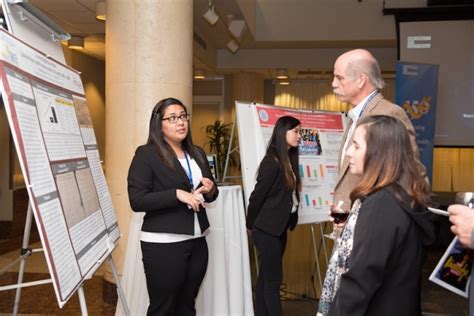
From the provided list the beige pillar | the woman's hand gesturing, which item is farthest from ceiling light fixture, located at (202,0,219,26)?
the woman's hand gesturing

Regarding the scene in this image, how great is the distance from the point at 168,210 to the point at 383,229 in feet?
4.25

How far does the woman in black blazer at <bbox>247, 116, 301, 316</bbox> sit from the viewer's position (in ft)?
10.2

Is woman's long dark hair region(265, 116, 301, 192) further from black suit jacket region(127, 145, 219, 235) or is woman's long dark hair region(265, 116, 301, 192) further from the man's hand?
the man's hand

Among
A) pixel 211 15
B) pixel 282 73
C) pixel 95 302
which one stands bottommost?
pixel 95 302

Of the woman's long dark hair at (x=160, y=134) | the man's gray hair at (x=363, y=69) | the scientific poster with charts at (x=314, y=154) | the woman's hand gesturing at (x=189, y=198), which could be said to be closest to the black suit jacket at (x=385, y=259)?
the man's gray hair at (x=363, y=69)

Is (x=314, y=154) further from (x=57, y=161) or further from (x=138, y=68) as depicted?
(x=57, y=161)

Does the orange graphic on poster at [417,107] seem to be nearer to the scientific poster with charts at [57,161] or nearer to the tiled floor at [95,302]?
the tiled floor at [95,302]

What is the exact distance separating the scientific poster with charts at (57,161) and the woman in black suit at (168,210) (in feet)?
0.77

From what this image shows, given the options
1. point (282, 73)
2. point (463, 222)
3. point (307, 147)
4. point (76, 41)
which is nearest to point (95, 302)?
point (307, 147)

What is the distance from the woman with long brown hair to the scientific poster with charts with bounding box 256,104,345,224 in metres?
2.18

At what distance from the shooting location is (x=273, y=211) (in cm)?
311

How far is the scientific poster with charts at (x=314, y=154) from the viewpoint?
3.81 metres

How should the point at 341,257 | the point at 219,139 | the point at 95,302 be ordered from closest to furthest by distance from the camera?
the point at 341,257
the point at 95,302
the point at 219,139

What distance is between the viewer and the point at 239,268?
3.26 meters
